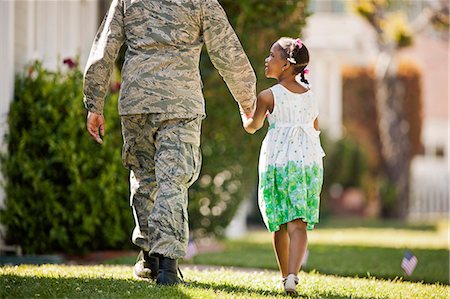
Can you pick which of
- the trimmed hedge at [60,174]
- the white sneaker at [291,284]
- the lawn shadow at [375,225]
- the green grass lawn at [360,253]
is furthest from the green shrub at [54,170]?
the lawn shadow at [375,225]

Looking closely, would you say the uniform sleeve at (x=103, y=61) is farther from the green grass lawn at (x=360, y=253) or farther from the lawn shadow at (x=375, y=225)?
the lawn shadow at (x=375, y=225)

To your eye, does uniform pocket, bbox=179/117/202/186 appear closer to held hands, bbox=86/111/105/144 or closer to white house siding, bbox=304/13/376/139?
held hands, bbox=86/111/105/144

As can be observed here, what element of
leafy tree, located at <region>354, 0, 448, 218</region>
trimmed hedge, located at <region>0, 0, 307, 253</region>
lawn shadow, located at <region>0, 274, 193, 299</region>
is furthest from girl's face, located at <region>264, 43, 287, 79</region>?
leafy tree, located at <region>354, 0, 448, 218</region>

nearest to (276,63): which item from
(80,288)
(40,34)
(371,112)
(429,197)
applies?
(80,288)

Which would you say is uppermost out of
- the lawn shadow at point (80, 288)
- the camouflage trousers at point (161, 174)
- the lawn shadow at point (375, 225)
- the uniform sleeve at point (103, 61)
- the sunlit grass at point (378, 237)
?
the uniform sleeve at point (103, 61)

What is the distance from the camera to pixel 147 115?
5.78 m

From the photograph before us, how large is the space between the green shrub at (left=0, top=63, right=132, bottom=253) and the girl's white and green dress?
2.71 meters

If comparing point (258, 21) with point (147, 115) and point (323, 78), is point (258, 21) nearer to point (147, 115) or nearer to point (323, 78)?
point (147, 115)

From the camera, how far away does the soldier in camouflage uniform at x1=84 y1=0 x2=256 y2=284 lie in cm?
561

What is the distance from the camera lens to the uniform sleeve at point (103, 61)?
5801 millimetres

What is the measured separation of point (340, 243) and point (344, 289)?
588cm

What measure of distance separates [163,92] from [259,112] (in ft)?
2.18

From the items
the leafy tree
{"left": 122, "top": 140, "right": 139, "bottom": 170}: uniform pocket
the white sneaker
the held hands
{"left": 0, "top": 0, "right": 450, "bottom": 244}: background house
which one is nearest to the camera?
the white sneaker

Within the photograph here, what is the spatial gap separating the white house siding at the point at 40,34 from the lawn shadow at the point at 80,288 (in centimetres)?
268
